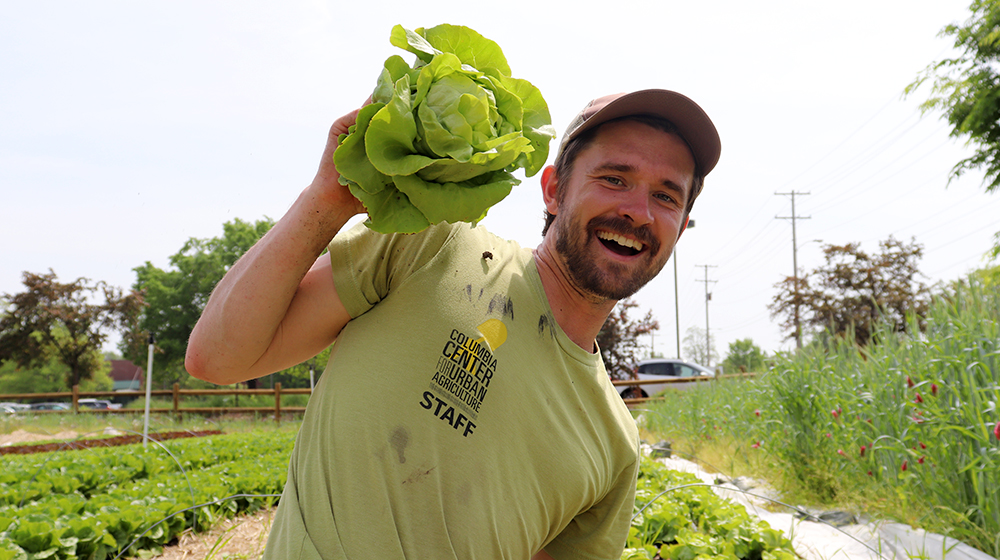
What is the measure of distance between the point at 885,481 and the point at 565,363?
3.72m

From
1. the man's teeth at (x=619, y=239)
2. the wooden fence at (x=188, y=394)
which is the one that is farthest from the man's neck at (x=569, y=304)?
the wooden fence at (x=188, y=394)

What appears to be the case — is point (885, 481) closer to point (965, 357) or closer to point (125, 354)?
point (965, 357)

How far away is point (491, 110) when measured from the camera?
46.9 inches

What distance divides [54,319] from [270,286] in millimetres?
29476

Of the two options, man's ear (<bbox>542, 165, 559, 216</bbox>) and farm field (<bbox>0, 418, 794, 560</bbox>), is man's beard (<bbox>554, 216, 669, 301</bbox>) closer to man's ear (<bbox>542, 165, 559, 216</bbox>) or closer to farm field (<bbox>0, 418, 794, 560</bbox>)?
man's ear (<bbox>542, 165, 559, 216</bbox>)

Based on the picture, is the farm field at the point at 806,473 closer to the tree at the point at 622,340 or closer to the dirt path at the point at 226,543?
the dirt path at the point at 226,543

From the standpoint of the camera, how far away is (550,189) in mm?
2035

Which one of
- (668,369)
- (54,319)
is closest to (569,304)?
(668,369)

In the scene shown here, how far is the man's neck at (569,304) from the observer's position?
172 cm

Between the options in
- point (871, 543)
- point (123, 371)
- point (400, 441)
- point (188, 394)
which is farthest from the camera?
point (123, 371)

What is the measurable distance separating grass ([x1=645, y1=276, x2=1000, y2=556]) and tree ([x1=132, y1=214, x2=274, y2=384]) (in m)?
24.8

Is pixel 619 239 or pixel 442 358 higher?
pixel 619 239

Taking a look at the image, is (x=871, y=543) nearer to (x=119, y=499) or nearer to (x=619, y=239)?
(x=619, y=239)

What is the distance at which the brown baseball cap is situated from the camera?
178 centimetres
